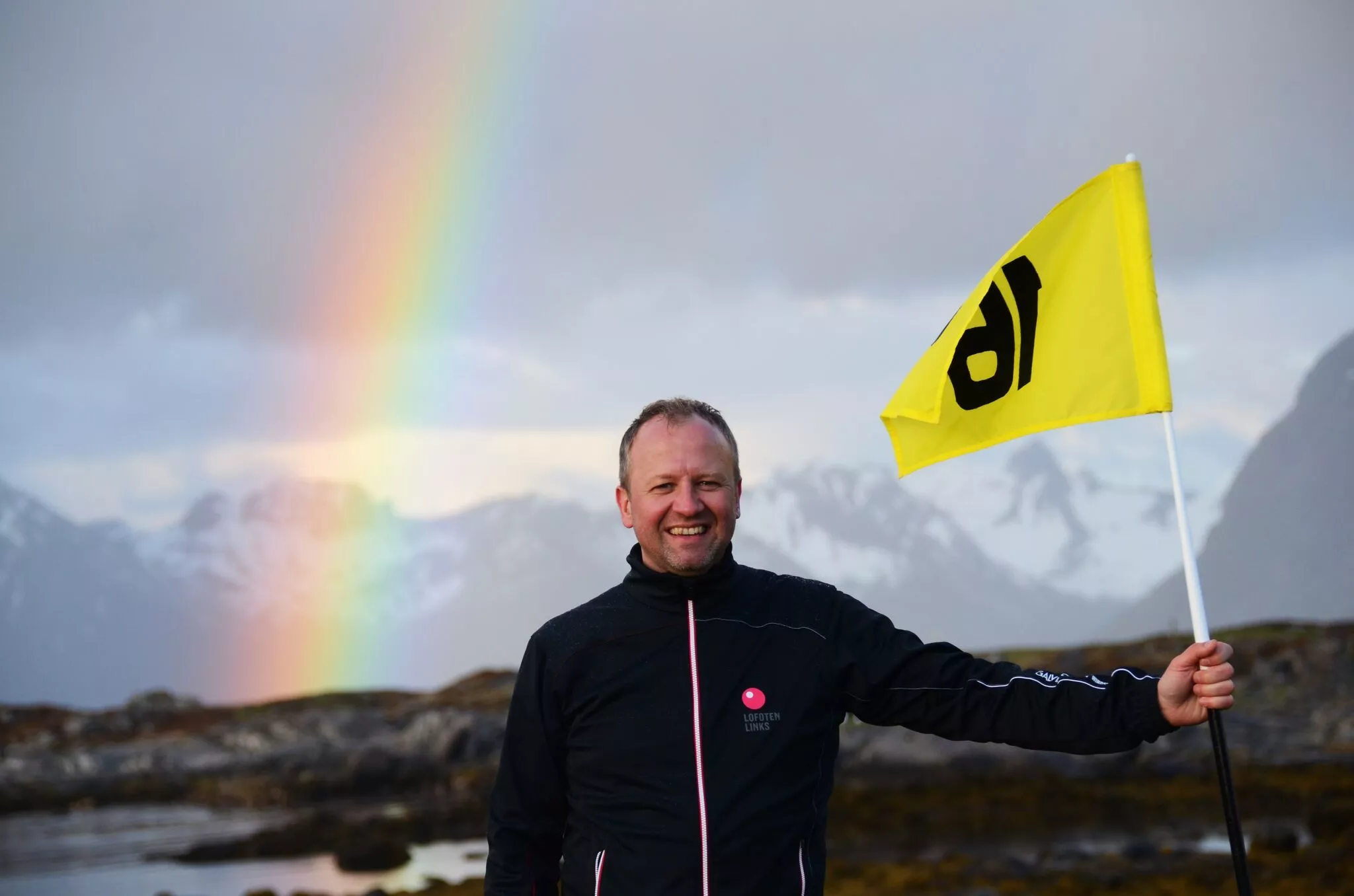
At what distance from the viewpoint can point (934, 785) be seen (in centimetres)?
3719

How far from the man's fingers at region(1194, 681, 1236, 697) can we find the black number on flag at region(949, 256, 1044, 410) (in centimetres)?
138

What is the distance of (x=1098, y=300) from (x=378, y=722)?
67.7 m

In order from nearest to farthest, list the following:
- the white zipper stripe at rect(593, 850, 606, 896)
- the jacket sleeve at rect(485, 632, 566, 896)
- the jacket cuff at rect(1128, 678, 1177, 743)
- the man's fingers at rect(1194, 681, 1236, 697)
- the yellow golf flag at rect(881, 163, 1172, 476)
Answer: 1. the man's fingers at rect(1194, 681, 1236, 697)
2. the jacket cuff at rect(1128, 678, 1177, 743)
3. the white zipper stripe at rect(593, 850, 606, 896)
4. the jacket sleeve at rect(485, 632, 566, 896)
5. the yellow golf flag at rect(881, 163, 1172, 476)

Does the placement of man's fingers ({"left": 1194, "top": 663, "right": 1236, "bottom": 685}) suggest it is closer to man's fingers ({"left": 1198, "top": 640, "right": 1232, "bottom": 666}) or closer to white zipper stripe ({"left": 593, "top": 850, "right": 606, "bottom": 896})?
man's fingers ({"left": 1198, "top": 640, "right": 1232, "bottom": 666})

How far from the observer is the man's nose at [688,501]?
4.17 meters

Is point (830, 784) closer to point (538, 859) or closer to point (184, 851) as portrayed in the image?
point (538, 859)

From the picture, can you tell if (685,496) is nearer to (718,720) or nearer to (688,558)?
(688,558)

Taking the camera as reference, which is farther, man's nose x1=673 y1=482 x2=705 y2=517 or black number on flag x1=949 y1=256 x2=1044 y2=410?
black number on flag x1=949 y1=256 x2=1044 y2=410

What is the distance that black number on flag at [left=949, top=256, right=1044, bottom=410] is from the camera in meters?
4.77

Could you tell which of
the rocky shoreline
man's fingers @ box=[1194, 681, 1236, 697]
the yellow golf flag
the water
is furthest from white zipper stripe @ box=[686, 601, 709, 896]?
the water

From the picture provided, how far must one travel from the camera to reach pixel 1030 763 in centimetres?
3881

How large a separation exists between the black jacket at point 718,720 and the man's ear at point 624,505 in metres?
0.17

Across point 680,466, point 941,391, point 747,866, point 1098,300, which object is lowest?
point 747,866

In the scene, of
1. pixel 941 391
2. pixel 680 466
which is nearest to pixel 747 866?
pixel 680 466
